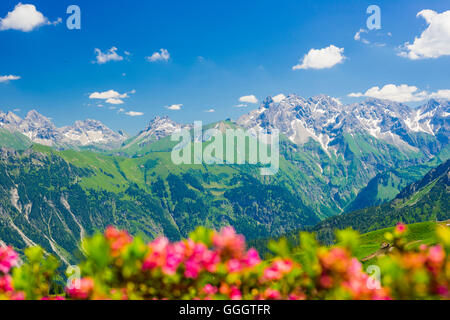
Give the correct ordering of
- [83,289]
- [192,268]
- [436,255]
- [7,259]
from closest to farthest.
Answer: [436,255], [83,289], [192,268], [7,259]

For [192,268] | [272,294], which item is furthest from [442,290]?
[192,268]

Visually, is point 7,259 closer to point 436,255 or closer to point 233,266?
point 233,266

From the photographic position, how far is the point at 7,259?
23.1ft

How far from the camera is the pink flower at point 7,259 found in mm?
6840

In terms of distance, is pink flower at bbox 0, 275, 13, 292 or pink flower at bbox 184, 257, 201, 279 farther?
pink flower at bbox 0, 275, 13, 292

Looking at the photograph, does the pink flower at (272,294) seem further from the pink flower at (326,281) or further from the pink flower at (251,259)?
the pink flower at (326,281)

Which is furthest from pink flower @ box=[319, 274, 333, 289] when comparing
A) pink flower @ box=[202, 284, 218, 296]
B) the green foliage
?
the green foliage

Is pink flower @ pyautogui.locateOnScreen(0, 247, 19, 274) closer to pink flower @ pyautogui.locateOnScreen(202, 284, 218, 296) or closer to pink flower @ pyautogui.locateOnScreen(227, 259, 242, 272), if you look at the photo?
pink flower @ pyautogui.locateOnScreen(202, 284, 218, 296)

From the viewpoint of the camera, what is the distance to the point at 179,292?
6320 millimetres

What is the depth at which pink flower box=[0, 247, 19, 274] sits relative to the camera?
22.4 feet
